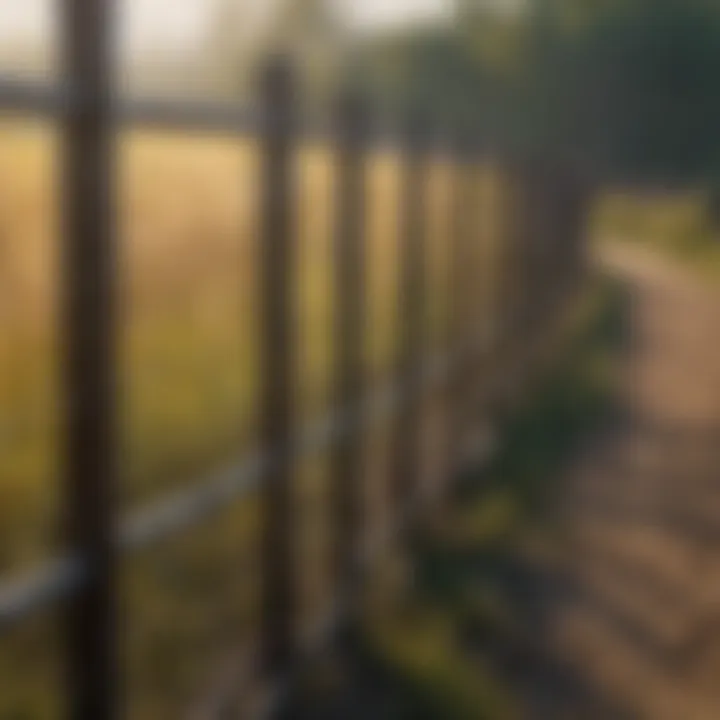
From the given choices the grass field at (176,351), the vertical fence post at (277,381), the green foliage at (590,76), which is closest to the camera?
the grass field at (176,351)

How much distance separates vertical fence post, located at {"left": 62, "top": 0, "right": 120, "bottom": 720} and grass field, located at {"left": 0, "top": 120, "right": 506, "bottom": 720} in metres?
0.02

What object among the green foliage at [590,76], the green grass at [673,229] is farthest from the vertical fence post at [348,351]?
the green grass at [673,229]

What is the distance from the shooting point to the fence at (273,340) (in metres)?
1.21

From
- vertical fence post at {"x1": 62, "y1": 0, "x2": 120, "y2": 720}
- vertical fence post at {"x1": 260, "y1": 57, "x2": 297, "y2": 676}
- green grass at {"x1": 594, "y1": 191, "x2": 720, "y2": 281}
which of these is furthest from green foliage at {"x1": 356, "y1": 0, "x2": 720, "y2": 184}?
vertical fence post at {"x1": 62, "y1": 0, "x2": 120, "y2": 720}

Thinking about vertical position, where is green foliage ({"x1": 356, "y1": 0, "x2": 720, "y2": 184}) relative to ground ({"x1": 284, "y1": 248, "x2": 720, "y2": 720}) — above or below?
above

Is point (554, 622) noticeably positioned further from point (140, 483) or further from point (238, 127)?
point (238, 127)

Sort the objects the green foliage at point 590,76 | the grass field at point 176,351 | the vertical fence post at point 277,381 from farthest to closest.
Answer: the vertical fence post at point 277,381, the green foliage at point 590,76, the grass field at point 176,351

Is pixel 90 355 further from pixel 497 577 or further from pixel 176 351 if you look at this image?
pixel 497 577

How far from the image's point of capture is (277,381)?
58.6 inches

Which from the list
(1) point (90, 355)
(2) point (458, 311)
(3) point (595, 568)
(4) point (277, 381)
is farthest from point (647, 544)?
(1) point (90, 355)

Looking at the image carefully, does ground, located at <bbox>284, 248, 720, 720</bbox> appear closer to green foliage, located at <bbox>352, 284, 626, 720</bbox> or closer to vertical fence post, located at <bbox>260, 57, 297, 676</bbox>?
green foliage, located at <bbox>352, 284, 626, 720</bbox>

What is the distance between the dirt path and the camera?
1.36m

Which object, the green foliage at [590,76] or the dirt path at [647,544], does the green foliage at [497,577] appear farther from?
the green foliage at [590,76]

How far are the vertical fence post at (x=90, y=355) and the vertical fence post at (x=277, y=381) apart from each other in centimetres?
20
